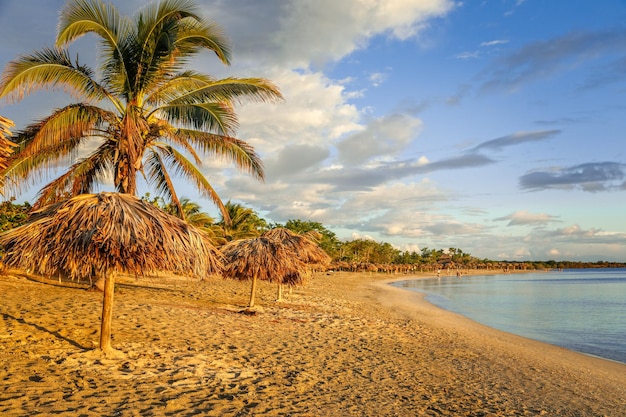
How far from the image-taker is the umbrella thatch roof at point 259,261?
12.7 metres

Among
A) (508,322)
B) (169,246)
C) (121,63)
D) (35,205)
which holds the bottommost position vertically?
(508,322)

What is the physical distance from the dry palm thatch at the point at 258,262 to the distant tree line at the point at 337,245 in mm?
1189

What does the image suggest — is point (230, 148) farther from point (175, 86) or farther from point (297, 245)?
point (297, 245)

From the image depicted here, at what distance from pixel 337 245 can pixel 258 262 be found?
61.8 metres

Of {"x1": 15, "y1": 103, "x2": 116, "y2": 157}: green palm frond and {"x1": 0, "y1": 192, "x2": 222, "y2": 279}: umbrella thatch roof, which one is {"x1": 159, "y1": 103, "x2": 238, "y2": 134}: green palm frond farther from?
{"x1": 0, "y1": 192, "x2": 222, "y2": 279}: umbrella thatch roof

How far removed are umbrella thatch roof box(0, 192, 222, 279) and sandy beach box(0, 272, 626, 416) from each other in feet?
4.63

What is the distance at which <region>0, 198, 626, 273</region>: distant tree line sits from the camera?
17963 millimetres

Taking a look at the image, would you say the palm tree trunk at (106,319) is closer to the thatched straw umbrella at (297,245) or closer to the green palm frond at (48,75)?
the green palm frond at (48,75)

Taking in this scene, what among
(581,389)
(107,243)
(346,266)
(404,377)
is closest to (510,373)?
(581,389)

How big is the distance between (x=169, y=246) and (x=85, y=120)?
16.5ft

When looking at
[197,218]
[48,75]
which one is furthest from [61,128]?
[197,218]

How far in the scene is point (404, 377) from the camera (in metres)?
6.88

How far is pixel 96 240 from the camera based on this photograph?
5672 millimetres

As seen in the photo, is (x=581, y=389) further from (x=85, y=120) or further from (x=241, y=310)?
(x=85, y=120)
